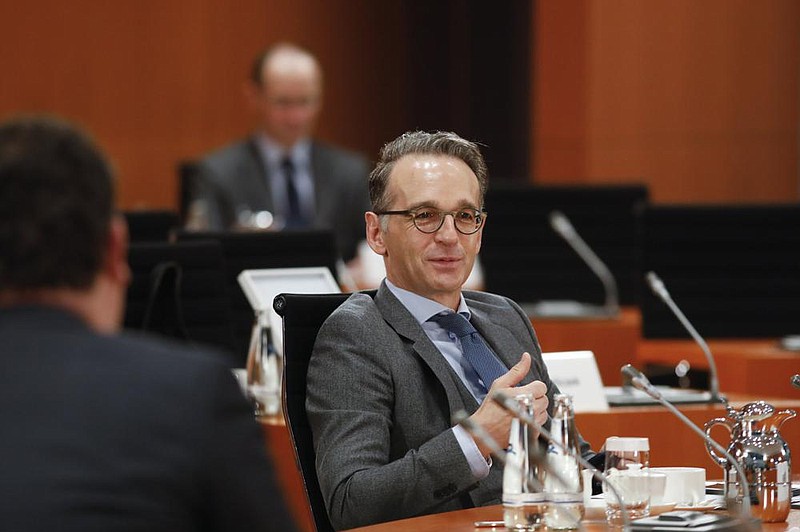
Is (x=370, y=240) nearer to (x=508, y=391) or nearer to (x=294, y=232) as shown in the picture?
(x=508, y=391)

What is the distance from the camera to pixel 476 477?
2557mm

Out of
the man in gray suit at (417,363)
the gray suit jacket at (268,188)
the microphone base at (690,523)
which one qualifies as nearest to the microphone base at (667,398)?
the man in gray suit at (417,363)

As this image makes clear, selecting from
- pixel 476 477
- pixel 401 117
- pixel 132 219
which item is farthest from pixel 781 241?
pixel 401 117

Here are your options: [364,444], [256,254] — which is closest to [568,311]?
[256,254]

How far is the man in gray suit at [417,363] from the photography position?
255cm

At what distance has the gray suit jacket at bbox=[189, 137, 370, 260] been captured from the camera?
20.6ft

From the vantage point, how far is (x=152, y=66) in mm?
9008

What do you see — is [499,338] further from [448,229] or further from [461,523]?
[461,523]

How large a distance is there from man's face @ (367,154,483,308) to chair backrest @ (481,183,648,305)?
3.46m

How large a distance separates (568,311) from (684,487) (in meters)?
3.42

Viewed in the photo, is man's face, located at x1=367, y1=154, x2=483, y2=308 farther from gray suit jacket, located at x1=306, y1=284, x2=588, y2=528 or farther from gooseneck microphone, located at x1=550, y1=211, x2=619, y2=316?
gooseneck microphone, located at x1=550, y1=211, x2=619, y2=316

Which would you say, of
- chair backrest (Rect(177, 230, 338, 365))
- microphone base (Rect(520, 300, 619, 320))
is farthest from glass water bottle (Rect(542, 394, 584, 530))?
microphone base (Rect(520, 300, 619, 320))

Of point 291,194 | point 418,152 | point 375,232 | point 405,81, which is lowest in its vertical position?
point 291,194

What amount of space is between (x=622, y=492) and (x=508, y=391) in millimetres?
254
